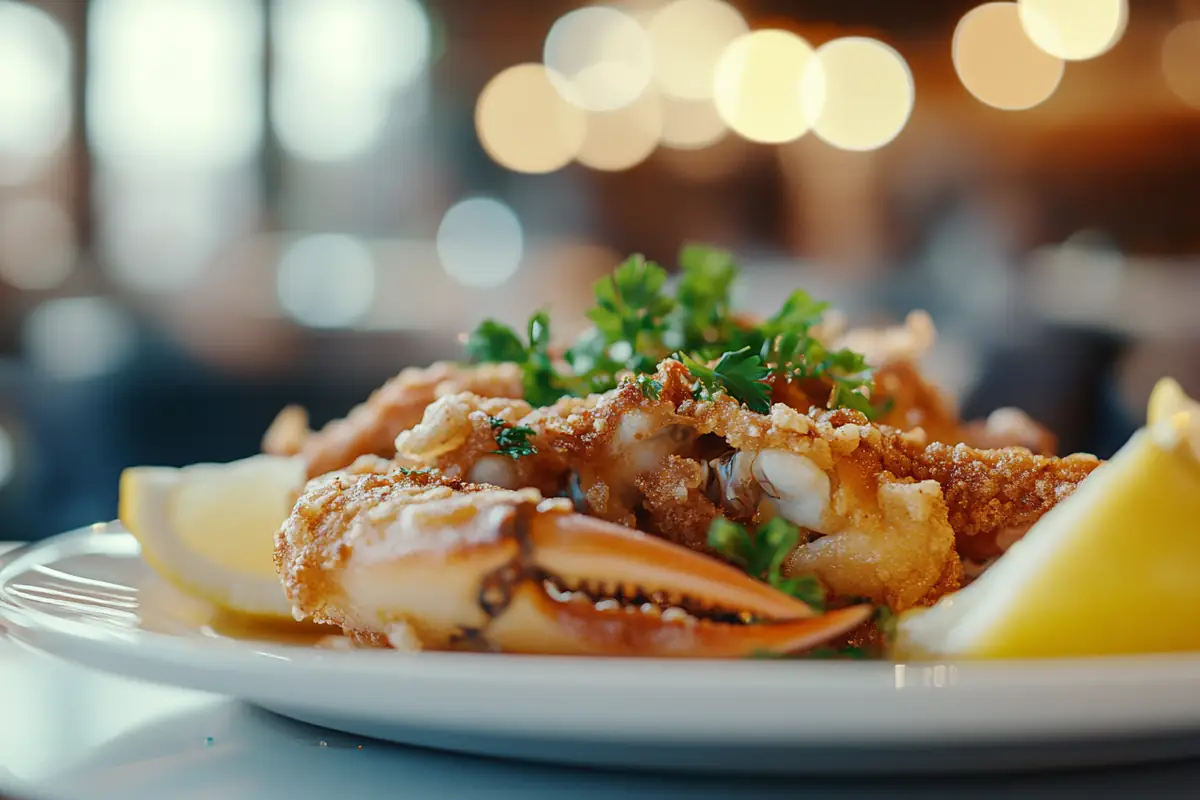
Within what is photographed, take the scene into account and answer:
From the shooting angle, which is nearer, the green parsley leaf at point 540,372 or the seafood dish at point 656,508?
the seafood dish at point 656,508

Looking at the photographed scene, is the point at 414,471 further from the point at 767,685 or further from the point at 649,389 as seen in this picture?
the point at 767,685

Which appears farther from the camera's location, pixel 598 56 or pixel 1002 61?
pixel 598 56

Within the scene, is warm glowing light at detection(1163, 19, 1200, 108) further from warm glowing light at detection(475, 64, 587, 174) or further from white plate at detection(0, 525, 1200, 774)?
white plate at detection(0, 525, 1200, 774)

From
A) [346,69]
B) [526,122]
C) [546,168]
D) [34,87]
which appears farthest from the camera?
[546,168]

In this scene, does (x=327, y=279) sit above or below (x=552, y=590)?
below

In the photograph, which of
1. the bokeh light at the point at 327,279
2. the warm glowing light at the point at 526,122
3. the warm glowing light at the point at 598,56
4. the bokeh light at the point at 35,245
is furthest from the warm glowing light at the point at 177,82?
the warm glowing light at the point at 598,56

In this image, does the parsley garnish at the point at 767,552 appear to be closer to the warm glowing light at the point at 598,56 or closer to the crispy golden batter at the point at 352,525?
the crispy golden batter at the point at 352,525

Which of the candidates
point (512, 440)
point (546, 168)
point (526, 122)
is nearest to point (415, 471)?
point (512, 440)
